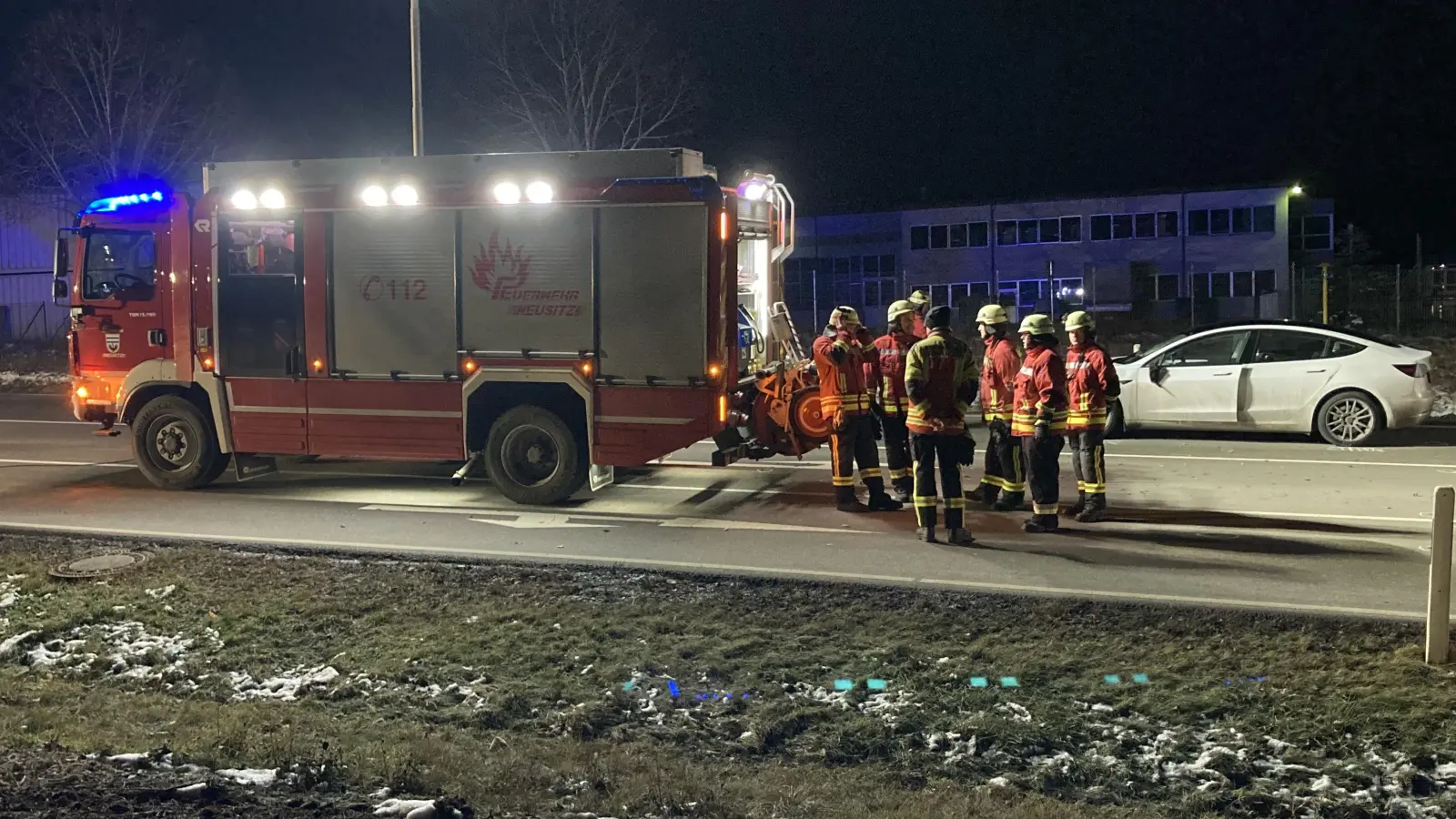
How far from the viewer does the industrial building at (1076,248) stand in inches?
1858

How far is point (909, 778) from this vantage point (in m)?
4.67

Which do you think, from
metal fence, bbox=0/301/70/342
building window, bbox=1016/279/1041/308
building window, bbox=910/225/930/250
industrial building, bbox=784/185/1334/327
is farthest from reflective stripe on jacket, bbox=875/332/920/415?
building window, bbox=910/225/930/250

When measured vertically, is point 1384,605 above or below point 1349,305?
below

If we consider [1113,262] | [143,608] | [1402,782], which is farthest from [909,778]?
[1113,262]

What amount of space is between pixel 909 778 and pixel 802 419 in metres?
6.20

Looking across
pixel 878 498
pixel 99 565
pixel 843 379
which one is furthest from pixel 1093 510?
pixel 99 565

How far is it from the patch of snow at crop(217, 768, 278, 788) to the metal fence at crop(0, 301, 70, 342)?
122 feet

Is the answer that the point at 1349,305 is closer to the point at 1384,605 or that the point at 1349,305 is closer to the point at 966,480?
the point at 966,480

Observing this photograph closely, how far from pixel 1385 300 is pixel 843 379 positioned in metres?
21.1

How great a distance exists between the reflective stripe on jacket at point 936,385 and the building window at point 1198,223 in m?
43.1

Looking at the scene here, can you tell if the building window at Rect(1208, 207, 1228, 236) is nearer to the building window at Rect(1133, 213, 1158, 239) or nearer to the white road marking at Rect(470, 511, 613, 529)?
the building window at Rect(1133, 213, 1158, 239)

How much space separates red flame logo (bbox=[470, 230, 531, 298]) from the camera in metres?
10.5

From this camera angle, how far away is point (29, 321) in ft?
130

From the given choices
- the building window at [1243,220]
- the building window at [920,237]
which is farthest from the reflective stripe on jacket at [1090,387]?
the building window at [920,237]
